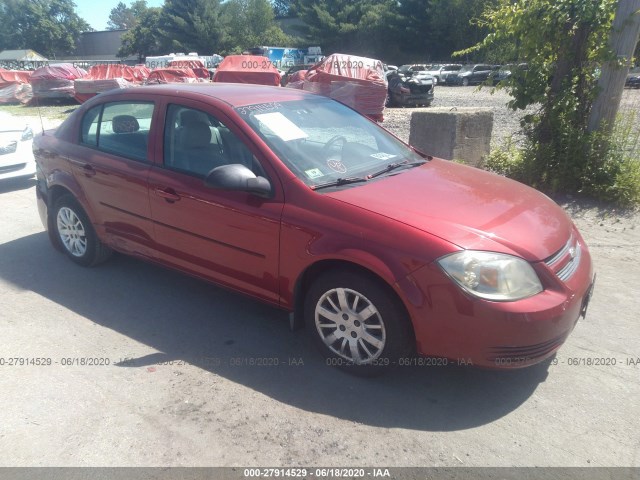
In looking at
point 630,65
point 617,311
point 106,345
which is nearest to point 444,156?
point 630,65

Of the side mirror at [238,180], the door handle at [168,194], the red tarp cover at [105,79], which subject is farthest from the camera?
the red tarp cover at [105,79]

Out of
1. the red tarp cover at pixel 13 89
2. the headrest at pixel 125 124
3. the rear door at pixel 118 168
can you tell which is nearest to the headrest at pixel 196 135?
the rear door at pixel 118 168

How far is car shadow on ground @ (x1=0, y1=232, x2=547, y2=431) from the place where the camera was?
10.2 ft

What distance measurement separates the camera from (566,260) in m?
3.20

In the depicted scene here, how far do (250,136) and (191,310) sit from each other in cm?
152

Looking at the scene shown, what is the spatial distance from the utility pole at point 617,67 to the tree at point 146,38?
73117mm

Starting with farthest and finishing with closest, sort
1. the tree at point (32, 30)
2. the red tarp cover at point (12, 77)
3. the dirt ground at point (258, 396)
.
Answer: the tree at point (32, 30) → the red tarp cover at point (12, 77) → the dirt ground at point (258, 396)

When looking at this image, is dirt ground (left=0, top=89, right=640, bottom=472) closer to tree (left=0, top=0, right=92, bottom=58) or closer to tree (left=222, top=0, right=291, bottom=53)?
tree (left=222, top=0, right=291, bottom=53)

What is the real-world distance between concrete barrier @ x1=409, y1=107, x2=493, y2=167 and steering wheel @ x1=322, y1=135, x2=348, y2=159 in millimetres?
4219

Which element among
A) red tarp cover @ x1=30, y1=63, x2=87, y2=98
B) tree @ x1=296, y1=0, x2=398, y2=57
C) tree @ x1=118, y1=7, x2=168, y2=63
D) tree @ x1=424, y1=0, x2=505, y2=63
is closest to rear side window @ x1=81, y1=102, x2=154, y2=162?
red tarp cover @ x1=30, y1=63, x2=87, y2=98

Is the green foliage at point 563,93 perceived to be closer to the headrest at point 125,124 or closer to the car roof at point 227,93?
the car roof at point 227,93

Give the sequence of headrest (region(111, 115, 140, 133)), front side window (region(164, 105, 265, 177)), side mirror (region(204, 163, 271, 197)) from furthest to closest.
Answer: headrest (region(111, 115, 140, 133))
front side window (region(164, 105, 265, 177))
side mirror (region(204, 163, 271, 197))

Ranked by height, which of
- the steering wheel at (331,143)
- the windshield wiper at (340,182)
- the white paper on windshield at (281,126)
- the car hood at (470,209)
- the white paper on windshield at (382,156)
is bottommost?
the car hood at (470,209)

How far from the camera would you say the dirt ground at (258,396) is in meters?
2.75
